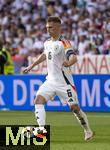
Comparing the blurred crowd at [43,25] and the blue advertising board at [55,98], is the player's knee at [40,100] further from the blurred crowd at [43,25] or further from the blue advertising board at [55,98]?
the blurred crowd at [43,25]

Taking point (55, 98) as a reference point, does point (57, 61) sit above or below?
above

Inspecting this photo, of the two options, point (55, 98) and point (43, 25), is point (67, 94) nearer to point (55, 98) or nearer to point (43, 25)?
point (55, 98)

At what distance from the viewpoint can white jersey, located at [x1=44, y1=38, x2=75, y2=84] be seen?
1345cm

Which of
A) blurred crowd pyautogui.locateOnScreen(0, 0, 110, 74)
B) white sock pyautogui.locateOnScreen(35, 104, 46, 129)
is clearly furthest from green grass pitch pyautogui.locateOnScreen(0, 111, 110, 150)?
blurred crowd pyautogui.locateOnScreen(0, 0, 110, 74)

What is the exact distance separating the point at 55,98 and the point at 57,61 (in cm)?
839

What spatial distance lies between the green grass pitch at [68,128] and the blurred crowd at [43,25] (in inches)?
228

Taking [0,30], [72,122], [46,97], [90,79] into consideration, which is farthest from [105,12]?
[46,97]

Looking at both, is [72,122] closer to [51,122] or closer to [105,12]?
[51,122]

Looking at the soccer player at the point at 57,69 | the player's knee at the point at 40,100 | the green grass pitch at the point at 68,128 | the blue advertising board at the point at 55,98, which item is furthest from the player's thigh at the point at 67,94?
the blue advertising board at the point at 55,98

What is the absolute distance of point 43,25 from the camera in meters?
29.7

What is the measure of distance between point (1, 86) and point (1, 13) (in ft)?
31.2

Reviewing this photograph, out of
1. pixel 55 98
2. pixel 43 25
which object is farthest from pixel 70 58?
pixel 43 25

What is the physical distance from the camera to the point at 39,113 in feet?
43.1

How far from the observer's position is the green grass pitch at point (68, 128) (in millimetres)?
12867
